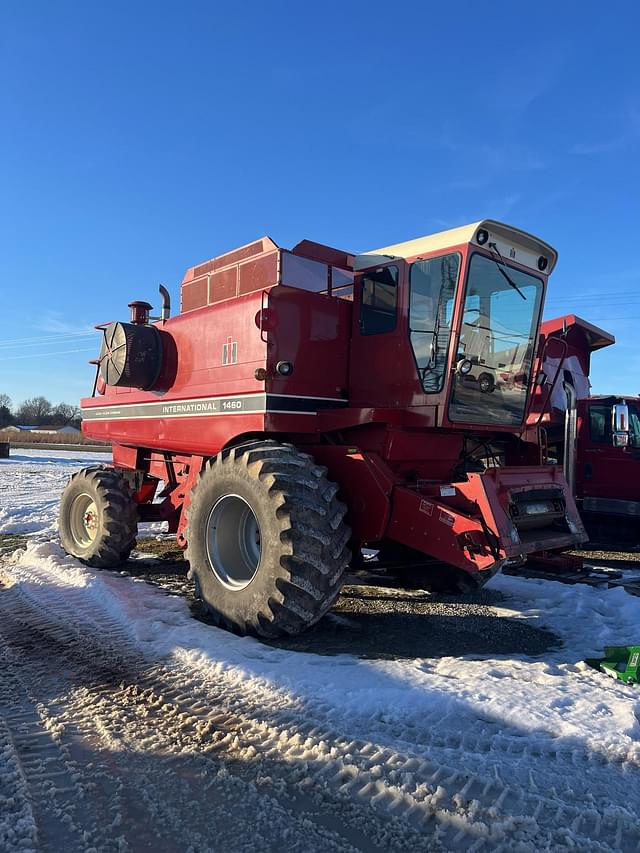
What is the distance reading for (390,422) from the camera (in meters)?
5.29

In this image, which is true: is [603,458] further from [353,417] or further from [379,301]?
[353,417]

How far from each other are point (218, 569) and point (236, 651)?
105 centimetres

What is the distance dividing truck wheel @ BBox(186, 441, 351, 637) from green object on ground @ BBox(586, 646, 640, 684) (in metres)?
1.84

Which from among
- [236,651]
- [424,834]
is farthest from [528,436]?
[424,834]

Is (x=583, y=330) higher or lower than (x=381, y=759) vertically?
higher

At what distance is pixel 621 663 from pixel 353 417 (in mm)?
2687

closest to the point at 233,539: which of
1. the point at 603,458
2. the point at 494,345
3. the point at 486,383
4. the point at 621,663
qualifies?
the point at 486,383

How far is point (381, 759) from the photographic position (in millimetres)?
2824

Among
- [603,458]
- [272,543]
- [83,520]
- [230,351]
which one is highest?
[230,351]

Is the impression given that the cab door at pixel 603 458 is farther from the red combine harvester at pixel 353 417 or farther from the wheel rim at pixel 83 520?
the wheel rim at pixel 83 520

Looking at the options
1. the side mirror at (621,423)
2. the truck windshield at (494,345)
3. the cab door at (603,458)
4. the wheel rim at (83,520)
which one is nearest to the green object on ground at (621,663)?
the truck windshield at (494,345)

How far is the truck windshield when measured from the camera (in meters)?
5.33

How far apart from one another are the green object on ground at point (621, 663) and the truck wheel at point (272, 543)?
1.84m

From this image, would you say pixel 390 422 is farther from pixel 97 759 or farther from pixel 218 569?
pixel 97 759
